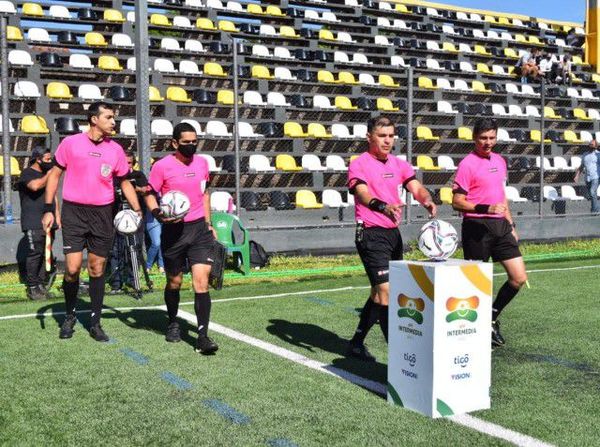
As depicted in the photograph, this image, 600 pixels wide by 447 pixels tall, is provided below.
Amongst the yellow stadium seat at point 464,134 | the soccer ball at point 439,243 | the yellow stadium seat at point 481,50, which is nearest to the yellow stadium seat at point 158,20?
the yellow stadium seat at point 464,134

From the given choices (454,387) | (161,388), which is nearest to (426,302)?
(454,387)

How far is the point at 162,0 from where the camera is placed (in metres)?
22.3

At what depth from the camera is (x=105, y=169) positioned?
667cm

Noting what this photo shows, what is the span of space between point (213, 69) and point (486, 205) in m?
15.0

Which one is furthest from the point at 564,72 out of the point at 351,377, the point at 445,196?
the point at 351,377

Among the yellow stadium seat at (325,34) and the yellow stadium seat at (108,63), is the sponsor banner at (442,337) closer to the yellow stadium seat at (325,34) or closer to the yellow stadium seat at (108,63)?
the yellow stadium seat at (108,63)

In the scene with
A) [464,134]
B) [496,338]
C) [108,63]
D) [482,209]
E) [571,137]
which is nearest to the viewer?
[482,209]

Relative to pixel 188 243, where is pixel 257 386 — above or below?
below

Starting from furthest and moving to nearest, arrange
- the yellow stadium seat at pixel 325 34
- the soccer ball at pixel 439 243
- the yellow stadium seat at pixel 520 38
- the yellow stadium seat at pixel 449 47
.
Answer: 1. the yellow stadium seat at pixel 520 38
2. the yellow stadium seat at pixel 449 47
3. the yellow stadium seat at pixel 325 34
4. the soccer ball at pixel 439 243

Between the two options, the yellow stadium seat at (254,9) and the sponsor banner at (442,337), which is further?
the yellow stadium seat at (254,9)

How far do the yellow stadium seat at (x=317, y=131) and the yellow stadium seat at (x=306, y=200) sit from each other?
2.44 m

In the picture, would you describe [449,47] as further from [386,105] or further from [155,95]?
[155,95]

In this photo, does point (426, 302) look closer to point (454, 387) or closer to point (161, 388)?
point (454, 387)

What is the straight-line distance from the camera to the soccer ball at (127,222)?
796cm
